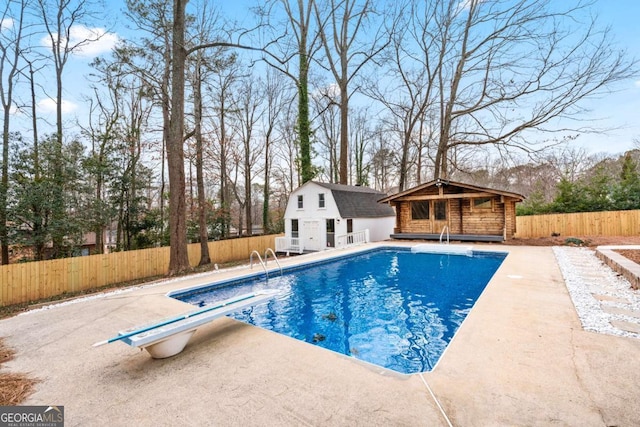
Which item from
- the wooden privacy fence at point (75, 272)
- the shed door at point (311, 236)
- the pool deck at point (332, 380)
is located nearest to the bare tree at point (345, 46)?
the shed door at point (311, 236)

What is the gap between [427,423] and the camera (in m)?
2.02

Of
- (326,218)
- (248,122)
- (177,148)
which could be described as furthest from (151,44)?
(326,218)

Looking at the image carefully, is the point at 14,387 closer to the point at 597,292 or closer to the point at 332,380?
the point at 332,380

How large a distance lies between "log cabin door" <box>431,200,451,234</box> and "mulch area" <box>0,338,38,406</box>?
52.9ft

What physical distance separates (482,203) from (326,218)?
855 cm

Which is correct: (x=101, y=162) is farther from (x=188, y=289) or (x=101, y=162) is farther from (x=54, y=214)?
(x=188, y=289)

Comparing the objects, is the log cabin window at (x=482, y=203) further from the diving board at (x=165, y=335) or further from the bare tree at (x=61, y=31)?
the bare tree at (x=61, y=31)

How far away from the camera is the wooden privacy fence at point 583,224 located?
13.8 m

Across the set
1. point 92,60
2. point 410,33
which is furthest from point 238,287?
point 410,33

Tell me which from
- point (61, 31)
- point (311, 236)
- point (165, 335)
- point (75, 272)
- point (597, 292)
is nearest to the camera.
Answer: point (165, 335)

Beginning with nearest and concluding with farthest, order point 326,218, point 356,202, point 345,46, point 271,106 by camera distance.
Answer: point 326,218 → point 356,202 → point 345,46 → point 271,106

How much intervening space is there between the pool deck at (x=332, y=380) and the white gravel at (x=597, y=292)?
0.93 feet

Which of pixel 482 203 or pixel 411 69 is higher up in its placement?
pixel 411 69

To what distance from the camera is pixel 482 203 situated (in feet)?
48.1
